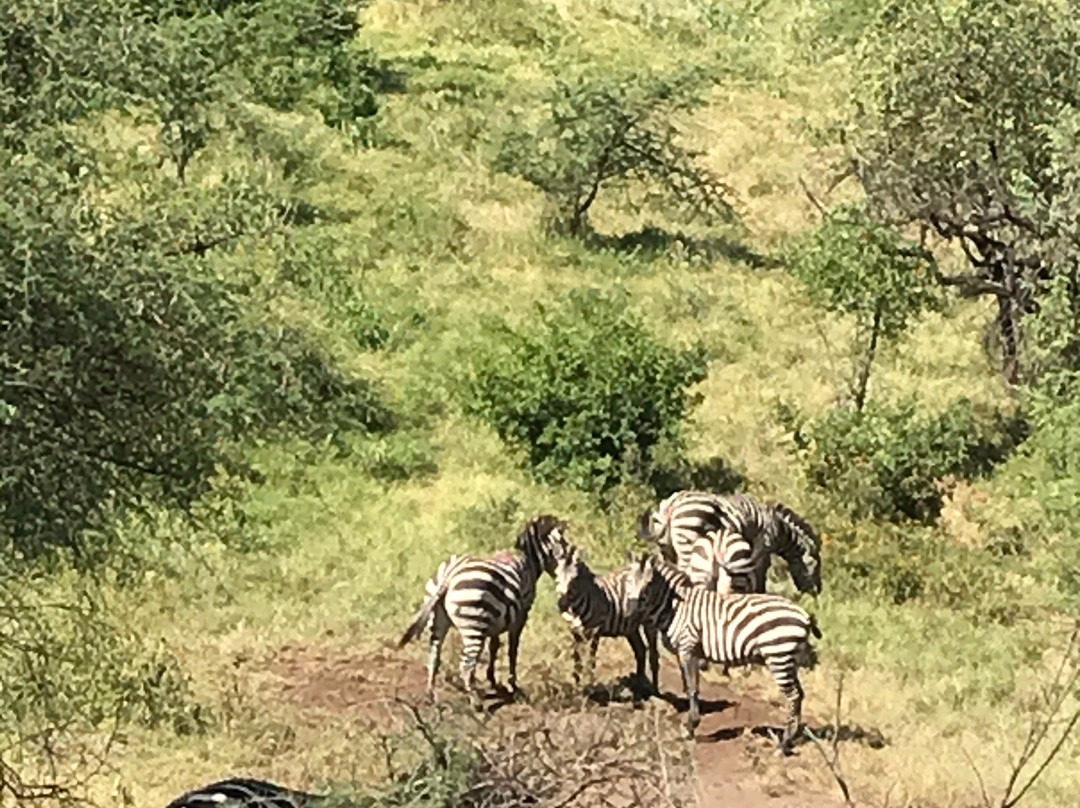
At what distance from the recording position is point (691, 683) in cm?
1351

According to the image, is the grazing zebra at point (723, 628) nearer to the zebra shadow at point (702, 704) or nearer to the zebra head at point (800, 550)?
the zebra shadow at point (702, 704)

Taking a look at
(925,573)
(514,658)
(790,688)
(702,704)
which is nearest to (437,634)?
(514,658)

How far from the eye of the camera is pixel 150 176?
78.5 ft

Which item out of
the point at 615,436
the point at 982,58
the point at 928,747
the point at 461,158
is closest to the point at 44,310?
the point at 928,747

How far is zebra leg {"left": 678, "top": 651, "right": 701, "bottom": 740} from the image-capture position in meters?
13.4

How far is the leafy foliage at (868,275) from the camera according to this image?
2125cm

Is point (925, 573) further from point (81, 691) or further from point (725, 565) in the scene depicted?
point (81, 691)

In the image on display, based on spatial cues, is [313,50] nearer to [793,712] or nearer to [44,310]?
[793,712]

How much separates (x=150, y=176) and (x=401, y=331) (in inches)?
168

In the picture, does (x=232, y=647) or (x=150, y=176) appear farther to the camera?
(x=150, y=176)

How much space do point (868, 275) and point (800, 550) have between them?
589 centimetres

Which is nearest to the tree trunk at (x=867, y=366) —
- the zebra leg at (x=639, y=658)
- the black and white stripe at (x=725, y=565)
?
the black and white stripe at (x=725, y=565)

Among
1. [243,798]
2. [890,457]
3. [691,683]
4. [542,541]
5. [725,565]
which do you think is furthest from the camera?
[890,457]

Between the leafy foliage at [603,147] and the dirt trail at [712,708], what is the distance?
13.0m
